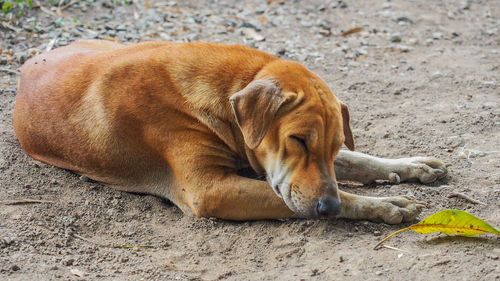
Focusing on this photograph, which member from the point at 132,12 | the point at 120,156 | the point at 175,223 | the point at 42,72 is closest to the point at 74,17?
the point at 132,12

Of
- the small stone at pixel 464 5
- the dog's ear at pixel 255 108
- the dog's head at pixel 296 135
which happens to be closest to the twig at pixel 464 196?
the dog's head at pixel 296 135

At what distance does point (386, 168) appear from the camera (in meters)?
4.56

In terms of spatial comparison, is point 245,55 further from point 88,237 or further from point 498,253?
point 498,253

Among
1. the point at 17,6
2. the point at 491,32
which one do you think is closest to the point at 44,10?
the point at 17,6

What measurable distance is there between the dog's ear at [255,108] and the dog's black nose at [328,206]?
0.55m

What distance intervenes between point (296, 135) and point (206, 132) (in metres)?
0.71

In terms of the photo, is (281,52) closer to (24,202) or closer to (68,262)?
(24,202)

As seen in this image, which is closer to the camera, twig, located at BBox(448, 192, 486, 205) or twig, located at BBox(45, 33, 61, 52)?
A: twig, located at BBox(448, 192, 486, 205)

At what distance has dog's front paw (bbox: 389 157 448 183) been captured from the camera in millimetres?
4453

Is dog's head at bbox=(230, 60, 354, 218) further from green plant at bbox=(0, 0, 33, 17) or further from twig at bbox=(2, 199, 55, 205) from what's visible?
green plant at bbox=(0, 0, 33, 17)

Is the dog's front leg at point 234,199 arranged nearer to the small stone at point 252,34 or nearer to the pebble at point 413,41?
the small stone at point 252,34

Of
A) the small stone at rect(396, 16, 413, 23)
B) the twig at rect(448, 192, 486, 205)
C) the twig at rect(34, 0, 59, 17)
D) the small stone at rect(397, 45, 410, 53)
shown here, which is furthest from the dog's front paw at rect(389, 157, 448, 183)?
the twig at rect(34, 0, 59, 17)

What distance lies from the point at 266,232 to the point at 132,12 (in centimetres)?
559

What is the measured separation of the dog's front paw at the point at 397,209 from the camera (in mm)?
3840
